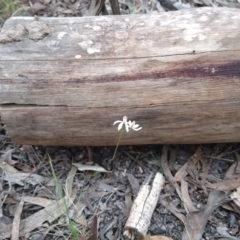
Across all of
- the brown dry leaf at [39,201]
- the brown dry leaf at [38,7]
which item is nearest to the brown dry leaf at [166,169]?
the brown dry leaf at [39,201]

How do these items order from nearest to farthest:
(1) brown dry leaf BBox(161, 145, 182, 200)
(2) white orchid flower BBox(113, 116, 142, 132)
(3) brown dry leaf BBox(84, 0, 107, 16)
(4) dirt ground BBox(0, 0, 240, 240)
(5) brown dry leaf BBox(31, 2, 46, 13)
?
1. (2) white orchid flower BBox(113, 116, 142, 132)
2. (4) dirt ground BBox(0, 0, 240, 240)
3. (1) brown dry leaf BBox(161, 145, 182, 200)
4. (3) brown dry leaf BBox(84, 0, 107, 16)
5. (5) brown dry leaf BBox(31, 2, 46, 13)

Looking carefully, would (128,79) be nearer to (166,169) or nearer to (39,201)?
(166,169)

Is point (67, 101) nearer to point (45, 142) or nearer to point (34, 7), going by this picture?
point (45, 142)

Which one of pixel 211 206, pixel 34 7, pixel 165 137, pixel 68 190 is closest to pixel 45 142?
pixel 68 190

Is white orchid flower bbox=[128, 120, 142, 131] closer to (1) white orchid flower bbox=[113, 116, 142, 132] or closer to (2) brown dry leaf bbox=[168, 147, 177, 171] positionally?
(1) white orchid flower bbox=[113, 116, 142, 132]

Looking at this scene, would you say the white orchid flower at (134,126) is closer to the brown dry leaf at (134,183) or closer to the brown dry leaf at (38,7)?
the brown dry leaf at (134,183)

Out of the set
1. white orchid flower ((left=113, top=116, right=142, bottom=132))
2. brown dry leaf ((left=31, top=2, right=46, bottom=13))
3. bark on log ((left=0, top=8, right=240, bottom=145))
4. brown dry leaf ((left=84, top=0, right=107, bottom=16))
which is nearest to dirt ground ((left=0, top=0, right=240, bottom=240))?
bark on log ((left=0, top=8, right=240, bottom=145))
